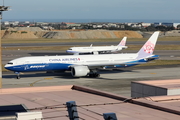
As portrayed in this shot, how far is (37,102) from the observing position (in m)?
23.5

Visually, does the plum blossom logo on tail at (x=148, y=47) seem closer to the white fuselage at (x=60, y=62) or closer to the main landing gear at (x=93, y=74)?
the white fuselage at (x=60, y=62)

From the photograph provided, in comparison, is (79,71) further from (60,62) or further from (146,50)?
(146,50)

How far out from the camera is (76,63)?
5331cm

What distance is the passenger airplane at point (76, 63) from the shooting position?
50.8 metres

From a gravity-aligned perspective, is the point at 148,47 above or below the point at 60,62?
above

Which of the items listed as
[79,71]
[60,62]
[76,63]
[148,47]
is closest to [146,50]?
[148,47]

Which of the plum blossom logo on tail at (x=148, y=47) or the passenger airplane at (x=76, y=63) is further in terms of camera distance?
the plum blossom logo on tail at (x=148, y=47)

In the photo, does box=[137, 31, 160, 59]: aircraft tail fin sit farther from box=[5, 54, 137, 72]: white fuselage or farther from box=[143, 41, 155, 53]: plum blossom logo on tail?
box=[5, 54, 137, 72]: white fuselage

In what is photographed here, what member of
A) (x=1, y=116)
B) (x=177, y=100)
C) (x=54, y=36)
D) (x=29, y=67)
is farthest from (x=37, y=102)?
(x=54, y=36)

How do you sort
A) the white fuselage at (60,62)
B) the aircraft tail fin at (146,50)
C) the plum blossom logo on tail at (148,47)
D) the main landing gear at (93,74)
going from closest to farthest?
the white fuselage at (60,62)
the main landing gear at (93,74)
the aircraft tail fin at (146,50)
the plum blossom logo on tail at (148,47)

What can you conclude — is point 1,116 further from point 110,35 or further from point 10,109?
point 110,35

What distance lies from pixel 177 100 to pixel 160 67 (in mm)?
41918

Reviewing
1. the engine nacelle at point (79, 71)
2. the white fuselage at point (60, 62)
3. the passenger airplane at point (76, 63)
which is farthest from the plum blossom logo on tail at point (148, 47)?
the engine nacelle at point (79, 71)

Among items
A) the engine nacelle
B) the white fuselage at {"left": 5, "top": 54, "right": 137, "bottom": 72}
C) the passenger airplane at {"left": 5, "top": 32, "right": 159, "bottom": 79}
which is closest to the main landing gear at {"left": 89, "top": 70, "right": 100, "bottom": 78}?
the passenger airplane at {"left": 5, "top": 32, "right": 159, "bottom": 79}
